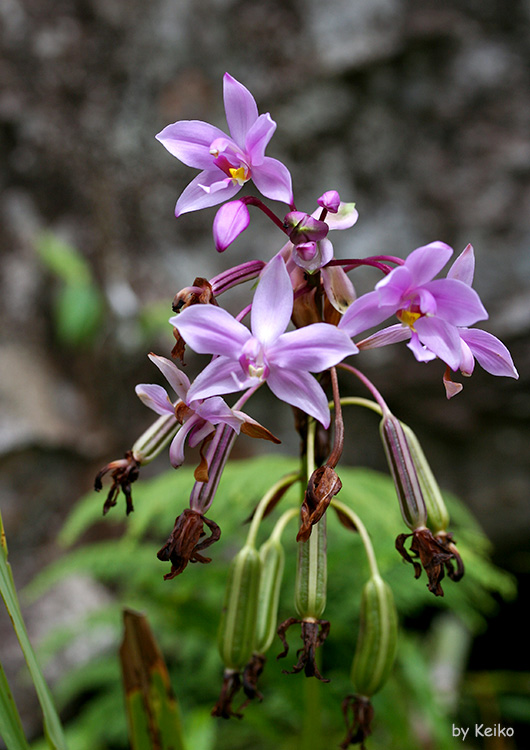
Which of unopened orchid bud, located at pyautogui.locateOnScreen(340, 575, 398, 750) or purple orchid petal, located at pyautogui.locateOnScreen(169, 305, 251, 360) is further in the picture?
unopened orchid bud, located at pyautogui.locateOnScreen(340, 575, 398, 750)

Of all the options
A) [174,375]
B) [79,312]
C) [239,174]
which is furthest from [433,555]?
[79,312]

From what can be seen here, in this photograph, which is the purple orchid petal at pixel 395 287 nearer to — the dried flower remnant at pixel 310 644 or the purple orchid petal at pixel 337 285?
the purple orchid petal at pixel 337 285

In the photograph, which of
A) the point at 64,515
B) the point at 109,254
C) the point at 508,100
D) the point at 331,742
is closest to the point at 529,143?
the point at 508,100

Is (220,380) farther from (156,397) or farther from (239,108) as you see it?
(239,108)

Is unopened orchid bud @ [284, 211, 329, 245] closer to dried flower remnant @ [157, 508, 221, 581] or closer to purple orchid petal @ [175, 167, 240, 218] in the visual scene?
purple orchid petal @ [175, 167, 240, 218]

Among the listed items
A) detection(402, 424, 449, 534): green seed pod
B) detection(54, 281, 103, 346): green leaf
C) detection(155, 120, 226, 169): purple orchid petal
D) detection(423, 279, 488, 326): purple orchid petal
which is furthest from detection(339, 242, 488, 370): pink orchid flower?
detection(54, 281, 103, 346): green leaf

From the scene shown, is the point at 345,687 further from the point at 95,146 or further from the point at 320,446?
the point at 95,146

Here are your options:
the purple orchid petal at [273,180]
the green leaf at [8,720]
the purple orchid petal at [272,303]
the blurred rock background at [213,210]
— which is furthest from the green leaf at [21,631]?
the blurred rock background at [213,210]
